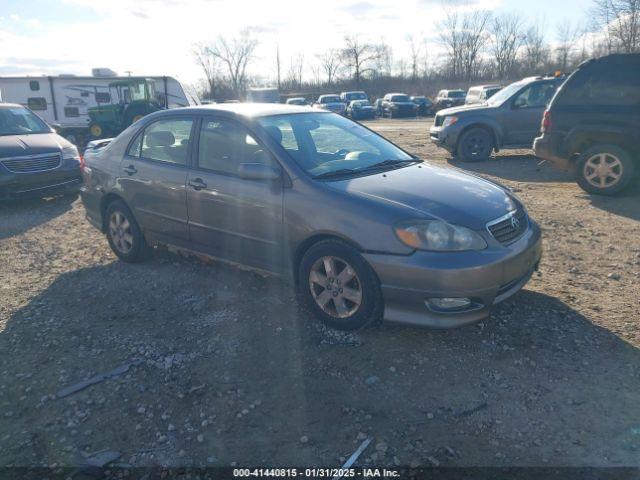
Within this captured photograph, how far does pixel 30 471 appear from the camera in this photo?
260cm

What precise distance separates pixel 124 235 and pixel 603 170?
22.1 ft

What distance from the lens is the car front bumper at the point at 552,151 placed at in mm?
7906

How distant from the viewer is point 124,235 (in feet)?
17.9

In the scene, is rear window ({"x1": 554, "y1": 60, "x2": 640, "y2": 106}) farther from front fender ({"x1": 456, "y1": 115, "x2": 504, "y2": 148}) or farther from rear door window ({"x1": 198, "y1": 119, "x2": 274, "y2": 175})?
rear door window ({"x1": 198, "y1": 119, "x2": 274, "y2": 175})

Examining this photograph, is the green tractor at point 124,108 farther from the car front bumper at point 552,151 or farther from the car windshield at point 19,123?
the car front bumper at point 552,151

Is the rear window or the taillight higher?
the rear window

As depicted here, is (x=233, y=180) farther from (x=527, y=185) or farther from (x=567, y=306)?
(x=527, y=185)

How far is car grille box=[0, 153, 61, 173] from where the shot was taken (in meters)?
8.20

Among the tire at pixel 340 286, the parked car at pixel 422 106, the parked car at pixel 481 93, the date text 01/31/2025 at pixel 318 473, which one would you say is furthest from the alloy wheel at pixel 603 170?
the parked car at pixel 422 106

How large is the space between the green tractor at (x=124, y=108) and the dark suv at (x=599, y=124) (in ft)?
54.4

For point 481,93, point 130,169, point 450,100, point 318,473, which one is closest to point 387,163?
point 130,169

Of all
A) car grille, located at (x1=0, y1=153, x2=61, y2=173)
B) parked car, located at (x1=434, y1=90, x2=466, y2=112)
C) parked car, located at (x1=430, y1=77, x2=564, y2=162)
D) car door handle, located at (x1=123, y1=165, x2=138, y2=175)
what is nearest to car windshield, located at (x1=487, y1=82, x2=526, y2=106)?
parked car, located at (x1=430, y1=77, x2=564, y2=162)

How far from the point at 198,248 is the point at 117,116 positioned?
18.3m

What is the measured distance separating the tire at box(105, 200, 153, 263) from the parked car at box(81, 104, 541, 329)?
16 mm
